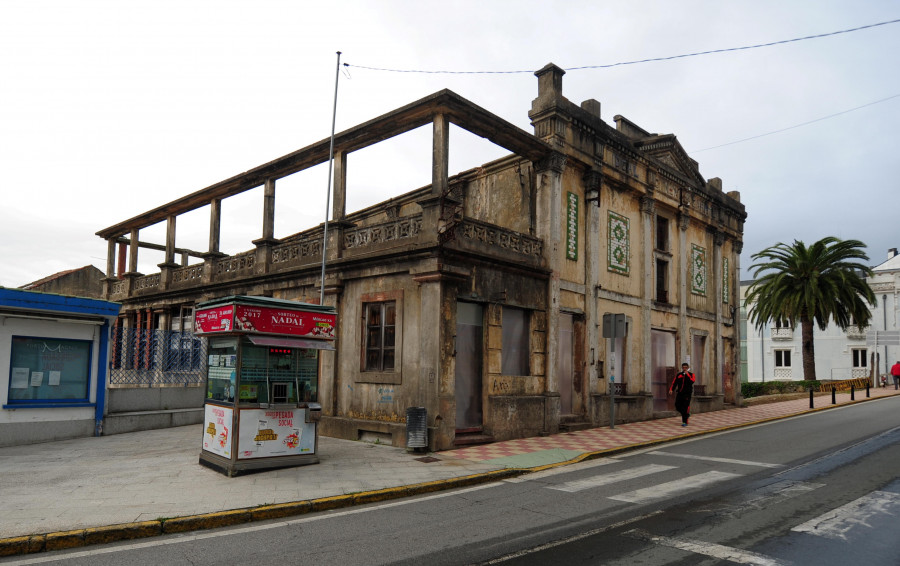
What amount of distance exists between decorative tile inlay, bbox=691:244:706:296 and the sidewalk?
396 inches

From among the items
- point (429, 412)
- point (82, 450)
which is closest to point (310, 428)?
point (429, 412)

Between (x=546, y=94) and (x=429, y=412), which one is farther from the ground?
(x=546, y=94)

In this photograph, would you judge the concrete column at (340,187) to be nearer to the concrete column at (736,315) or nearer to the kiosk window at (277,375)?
the kiosk window at (277,375)

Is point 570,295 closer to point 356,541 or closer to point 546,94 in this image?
point 546,94

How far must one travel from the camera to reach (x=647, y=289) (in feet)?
64.6

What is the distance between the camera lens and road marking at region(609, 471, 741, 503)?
8.03 m

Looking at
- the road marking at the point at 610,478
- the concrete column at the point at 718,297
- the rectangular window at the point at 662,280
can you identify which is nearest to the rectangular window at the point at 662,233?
the rectangular window at the point at 662,280

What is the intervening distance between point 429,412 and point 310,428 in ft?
9.26

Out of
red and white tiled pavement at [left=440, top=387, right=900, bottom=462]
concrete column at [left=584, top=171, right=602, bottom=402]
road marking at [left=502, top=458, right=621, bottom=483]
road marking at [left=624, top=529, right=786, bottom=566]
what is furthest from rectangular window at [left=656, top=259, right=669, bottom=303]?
road marking at [left=624, top=529, right=786, bottom=566]

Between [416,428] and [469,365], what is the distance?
2431 mm

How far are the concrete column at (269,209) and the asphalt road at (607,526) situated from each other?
1147 cm

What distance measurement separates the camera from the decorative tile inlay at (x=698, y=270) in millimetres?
22703

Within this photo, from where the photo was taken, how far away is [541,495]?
834 cm

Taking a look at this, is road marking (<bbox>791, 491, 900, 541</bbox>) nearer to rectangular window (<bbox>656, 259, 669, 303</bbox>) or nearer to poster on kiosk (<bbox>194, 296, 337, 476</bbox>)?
poster on kiosk (<bbox>194, 296, 337, 476</bbox>)
